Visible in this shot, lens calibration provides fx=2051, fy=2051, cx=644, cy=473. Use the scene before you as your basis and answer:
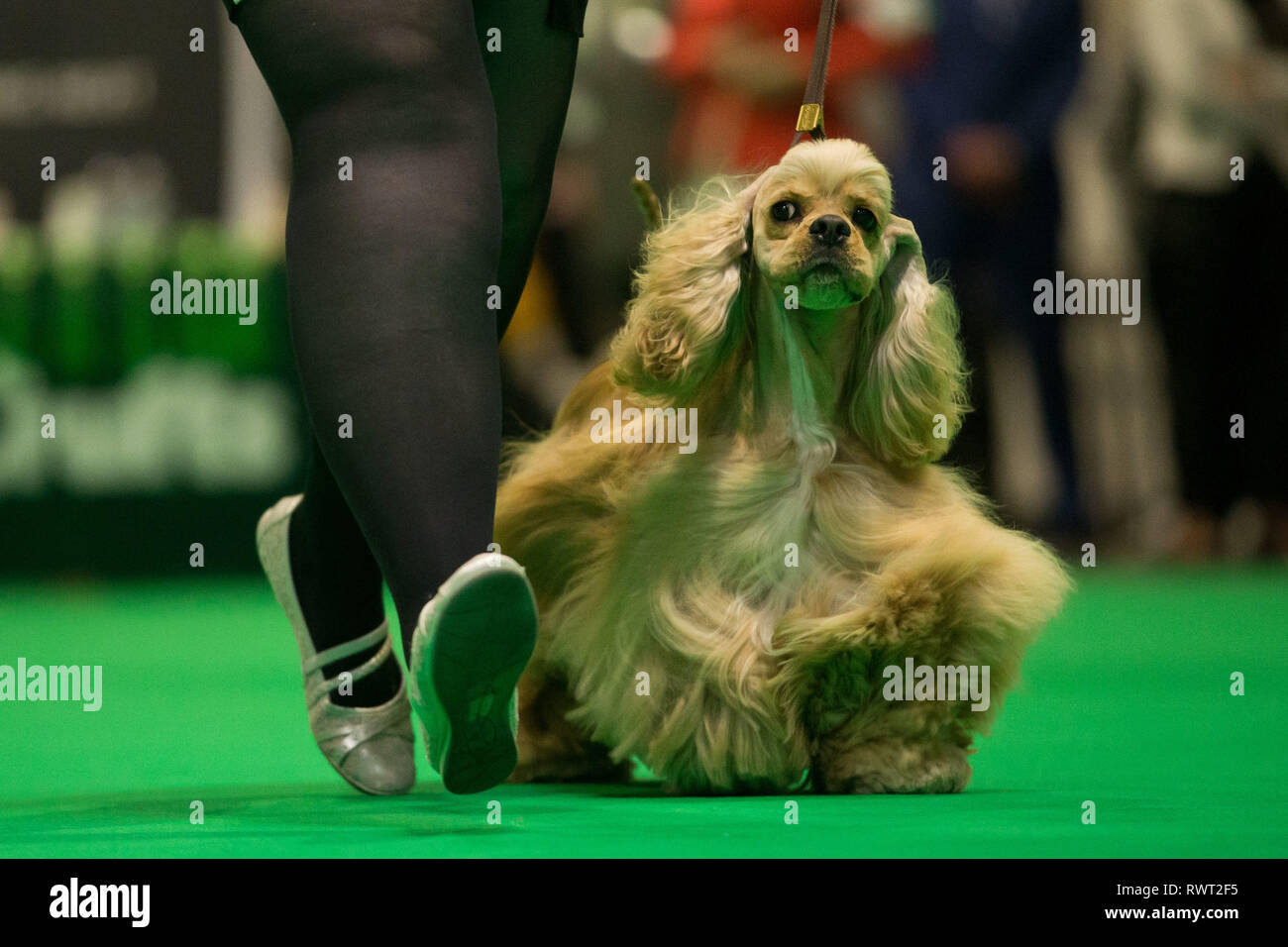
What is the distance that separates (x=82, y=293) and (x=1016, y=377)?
3879 mm

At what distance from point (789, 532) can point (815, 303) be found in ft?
1.12

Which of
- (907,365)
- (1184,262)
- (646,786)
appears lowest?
(646,786)

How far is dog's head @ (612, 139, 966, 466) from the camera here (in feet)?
9.87

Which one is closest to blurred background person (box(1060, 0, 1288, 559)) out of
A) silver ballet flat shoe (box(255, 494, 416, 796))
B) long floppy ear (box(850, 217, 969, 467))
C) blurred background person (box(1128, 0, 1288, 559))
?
blurred background person (box(1128, 0, 1288, 559))

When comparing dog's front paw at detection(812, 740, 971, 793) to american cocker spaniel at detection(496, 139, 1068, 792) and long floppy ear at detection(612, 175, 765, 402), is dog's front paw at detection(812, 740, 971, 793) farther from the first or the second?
long floppy ear at detection(612, 175, 765, 402)

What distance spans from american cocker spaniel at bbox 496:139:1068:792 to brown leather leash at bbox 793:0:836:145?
73mm

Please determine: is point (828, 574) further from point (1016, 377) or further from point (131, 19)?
point (131, 19)

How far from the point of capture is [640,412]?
10.8ft

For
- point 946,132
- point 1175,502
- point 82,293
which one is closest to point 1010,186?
point 946,132

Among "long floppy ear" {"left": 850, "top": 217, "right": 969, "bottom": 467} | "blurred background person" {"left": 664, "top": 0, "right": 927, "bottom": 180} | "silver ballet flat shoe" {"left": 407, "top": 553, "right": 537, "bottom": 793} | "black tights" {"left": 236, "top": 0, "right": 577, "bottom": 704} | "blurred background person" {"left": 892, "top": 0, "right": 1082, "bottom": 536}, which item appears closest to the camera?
"silver ballet flat shoe" {"left": 407, "top": 553, "right": 537, "bottom": 793}

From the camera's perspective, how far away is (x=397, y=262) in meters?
2.34

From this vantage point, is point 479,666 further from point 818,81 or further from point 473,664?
point 818,81

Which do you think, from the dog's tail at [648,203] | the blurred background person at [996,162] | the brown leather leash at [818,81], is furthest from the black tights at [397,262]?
the blurred background person at [996,162]

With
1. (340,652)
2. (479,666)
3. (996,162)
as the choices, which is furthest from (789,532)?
(996,162)
